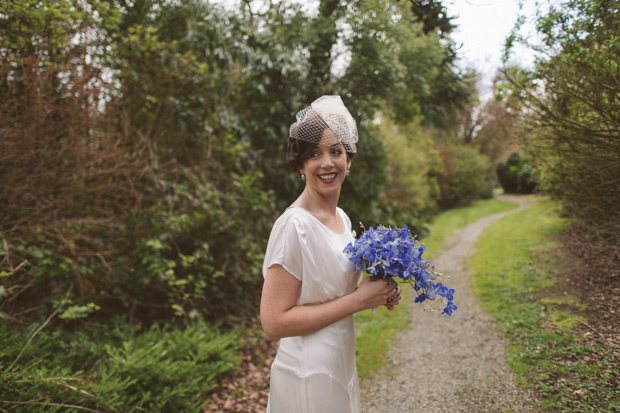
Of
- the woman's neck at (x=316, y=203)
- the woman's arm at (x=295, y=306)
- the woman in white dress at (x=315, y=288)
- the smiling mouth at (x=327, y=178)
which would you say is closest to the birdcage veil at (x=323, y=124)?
the woman in white dress at (x=315, y=288)

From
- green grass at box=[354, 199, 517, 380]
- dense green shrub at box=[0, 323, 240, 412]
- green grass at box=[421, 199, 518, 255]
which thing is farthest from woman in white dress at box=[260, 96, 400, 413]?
green grass at box=[421, 199, 518, 255]

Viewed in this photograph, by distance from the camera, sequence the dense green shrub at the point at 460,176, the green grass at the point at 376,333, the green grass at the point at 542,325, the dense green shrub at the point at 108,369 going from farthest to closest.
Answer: the dense green shrub at the point at 460,176
the green grass at the point at 376,333
the dense green shrub at the point at 108,369
the green grass at the point at 542,325

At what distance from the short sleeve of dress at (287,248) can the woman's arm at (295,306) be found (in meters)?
0.03

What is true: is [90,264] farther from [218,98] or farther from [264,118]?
[264,118]

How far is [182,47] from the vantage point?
5961mm

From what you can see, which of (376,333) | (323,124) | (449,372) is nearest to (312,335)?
Result: (323,124)

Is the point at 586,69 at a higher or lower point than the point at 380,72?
lower

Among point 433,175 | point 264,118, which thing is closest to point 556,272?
point 264,118

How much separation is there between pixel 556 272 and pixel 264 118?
5.54m

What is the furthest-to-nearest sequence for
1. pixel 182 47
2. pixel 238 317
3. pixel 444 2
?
pixel 182 47
pixel 238 317
pixel 444 2

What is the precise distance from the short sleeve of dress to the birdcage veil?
45 cm

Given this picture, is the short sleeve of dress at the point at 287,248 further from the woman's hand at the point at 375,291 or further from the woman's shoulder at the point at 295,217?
the woman's hand at the point at 375,291

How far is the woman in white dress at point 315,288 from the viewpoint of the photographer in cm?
160

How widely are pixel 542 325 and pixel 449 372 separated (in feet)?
3.86
